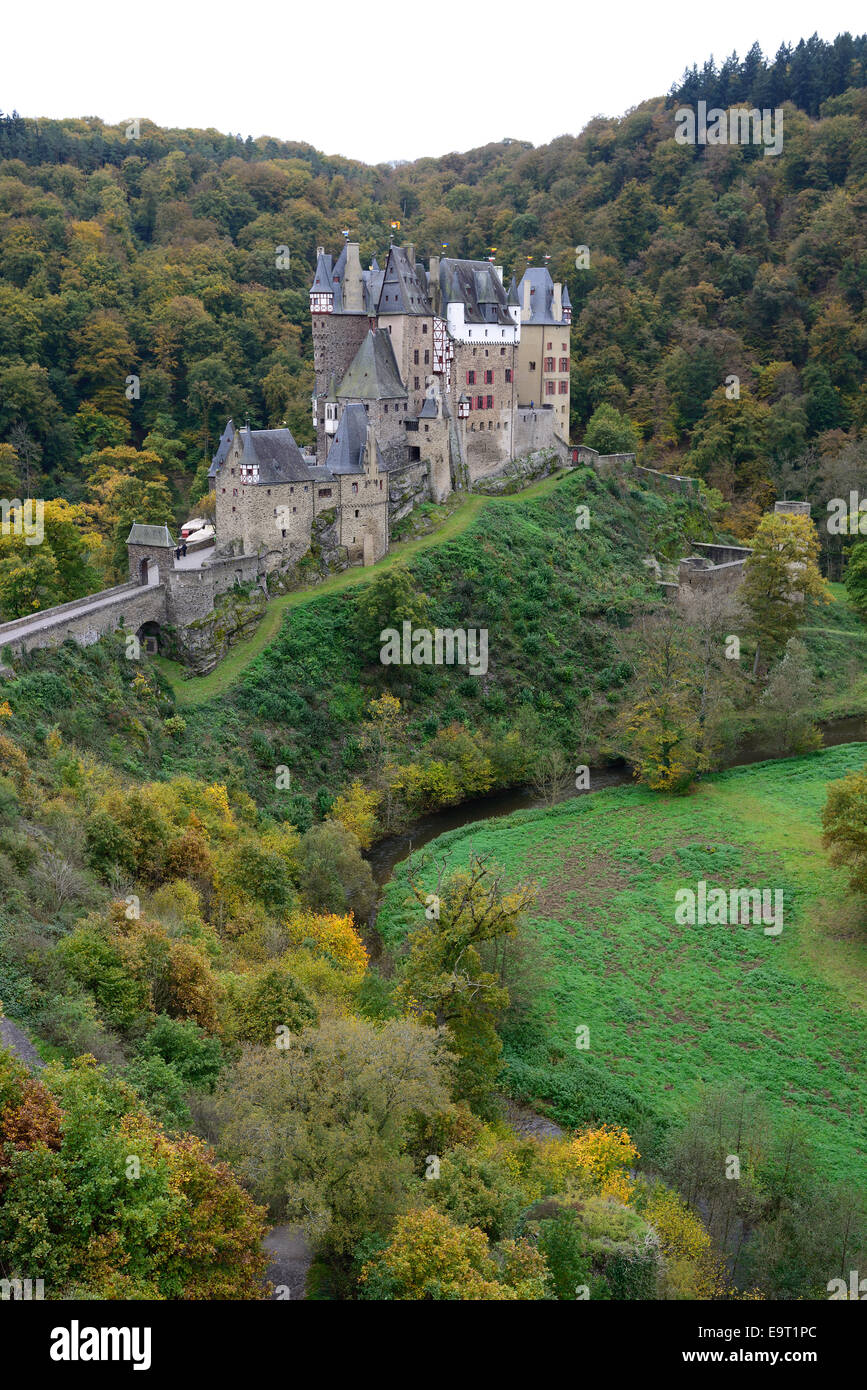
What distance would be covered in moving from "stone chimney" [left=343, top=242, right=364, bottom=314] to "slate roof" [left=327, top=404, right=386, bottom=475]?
7.79 meters

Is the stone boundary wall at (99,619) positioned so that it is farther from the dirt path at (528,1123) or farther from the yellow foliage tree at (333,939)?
the dirt path at (528,1123)

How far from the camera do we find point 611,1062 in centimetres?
2834

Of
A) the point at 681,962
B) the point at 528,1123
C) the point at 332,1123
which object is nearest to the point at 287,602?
the point at 681,962

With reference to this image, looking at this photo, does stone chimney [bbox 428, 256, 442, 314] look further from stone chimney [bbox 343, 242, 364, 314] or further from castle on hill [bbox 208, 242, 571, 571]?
stone chimney [bbox 343, 242, 364, 314]

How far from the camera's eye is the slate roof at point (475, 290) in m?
59.0

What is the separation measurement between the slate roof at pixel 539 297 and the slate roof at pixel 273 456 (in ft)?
72.9

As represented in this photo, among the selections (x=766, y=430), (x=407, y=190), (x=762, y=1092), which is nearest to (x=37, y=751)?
(x=762, y=1092)

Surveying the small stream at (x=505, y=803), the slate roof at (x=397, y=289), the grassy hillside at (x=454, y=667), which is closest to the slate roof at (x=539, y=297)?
the slate roof at (x=397, y=289)

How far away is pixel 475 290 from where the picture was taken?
199 ft

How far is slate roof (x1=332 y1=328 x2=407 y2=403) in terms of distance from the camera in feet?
174

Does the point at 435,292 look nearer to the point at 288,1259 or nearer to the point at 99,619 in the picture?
the point at 99,619

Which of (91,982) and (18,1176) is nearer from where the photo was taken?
(18,1176)

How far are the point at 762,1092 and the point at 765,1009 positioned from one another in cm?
386
